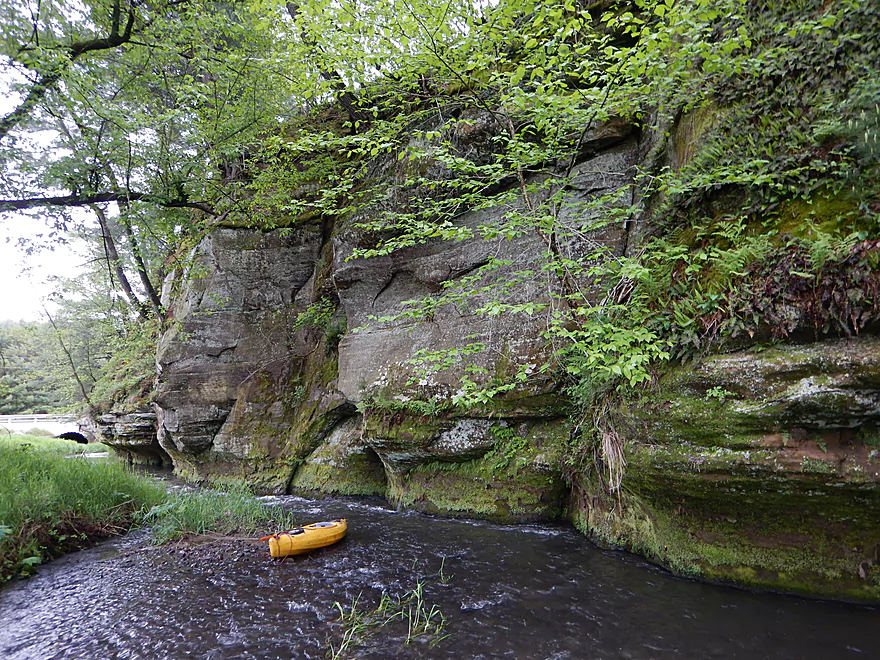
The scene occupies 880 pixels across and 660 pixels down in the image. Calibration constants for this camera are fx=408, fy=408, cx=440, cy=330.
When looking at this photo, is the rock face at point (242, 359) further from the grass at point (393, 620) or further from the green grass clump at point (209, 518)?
the grass at point (393, 620)

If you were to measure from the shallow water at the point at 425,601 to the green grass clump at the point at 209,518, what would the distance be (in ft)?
1.58

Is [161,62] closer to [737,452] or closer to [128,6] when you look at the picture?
[128,6]

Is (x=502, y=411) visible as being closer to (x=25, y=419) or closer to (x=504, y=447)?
(x=504, y=447)

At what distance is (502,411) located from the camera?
24.7 feet

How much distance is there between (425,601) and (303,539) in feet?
7.72

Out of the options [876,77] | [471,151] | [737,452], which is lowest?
[737,452]

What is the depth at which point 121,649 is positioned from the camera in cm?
391

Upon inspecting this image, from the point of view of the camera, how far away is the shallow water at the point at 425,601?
3736 millimetres

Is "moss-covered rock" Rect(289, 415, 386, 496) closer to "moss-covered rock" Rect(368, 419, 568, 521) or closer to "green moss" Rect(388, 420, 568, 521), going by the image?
"moss-covered rock" Rect(368, 419, 568, 521)

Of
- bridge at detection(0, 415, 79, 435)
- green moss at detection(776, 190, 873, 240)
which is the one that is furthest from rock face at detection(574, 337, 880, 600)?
bridge at detection(0, 415, 79, 435)

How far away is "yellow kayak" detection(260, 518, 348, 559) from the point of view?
19.3 feet

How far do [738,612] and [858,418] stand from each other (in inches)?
87.7

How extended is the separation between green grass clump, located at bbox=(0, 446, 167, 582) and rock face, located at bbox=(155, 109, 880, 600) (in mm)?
3733

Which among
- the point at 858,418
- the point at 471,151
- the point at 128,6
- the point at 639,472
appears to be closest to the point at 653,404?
the point at 639,472
